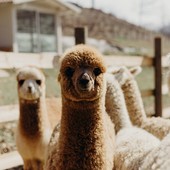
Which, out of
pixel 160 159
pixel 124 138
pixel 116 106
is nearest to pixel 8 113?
pixel 116 106

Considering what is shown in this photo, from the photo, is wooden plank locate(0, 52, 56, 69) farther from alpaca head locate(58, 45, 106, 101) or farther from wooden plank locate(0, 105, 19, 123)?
alpaca head locate(58, 45, 106, 101)

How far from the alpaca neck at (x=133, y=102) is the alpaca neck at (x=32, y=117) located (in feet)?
3.50

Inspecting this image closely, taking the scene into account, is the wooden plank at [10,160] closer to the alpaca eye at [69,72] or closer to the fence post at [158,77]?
the alpaca eye at [69,72]

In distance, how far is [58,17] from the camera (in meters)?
25.1

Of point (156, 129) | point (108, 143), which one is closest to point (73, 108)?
point (108, 143)

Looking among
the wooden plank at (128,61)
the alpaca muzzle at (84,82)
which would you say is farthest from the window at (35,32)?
the alpaca muzzle at (84,82)

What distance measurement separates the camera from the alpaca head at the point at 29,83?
544 centimetres

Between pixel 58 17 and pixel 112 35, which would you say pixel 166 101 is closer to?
pixel 58 17

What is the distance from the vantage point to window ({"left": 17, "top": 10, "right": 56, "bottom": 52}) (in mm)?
22969

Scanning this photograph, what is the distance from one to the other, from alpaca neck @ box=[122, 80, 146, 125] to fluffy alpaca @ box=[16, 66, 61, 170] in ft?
3.42

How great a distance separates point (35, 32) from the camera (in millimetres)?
23625

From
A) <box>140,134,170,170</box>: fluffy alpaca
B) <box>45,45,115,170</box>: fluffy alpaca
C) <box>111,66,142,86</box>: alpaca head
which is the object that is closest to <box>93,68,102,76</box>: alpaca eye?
<box>45,45,115,170</box>: fluffy alpaca

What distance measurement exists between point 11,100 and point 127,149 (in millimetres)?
8321

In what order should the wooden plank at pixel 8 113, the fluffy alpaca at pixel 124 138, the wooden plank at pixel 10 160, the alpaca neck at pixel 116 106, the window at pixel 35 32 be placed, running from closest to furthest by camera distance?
the fluffy alpaca at pixel 124 138 → the alpaca neck at pixel 116 106 → the wooden plank at pixel 10 160 → the wooden plank at pixel 8 113 → the window at pixel 35 32
